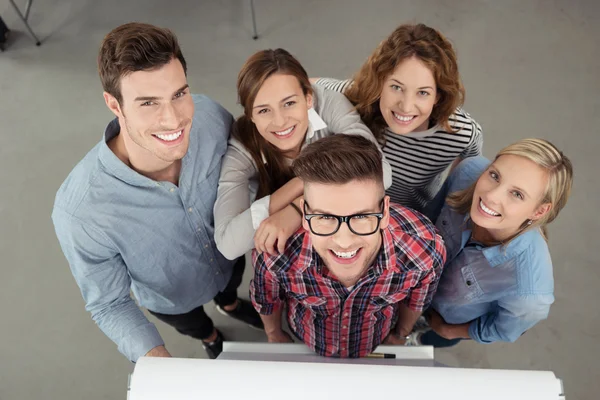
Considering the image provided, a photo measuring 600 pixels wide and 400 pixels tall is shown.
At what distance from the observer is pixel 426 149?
5.31 ft

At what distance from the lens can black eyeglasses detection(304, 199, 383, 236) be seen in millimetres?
1064

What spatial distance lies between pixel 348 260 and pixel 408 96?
681 millimetres

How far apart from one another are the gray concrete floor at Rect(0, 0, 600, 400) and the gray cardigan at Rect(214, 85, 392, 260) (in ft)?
4.04

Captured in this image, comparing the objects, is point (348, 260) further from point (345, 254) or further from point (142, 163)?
point (142, 163)

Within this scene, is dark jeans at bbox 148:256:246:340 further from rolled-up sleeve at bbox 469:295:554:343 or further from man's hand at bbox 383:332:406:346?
rolled-up sleeve at bbox 469:295:554:343

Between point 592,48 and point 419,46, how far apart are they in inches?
99.1

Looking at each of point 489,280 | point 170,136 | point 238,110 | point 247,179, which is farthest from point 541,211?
point 238,110

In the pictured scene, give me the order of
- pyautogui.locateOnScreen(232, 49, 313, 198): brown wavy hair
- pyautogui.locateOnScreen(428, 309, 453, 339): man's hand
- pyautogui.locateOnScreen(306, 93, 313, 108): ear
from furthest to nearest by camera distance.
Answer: pyautogui.locateOnScreen(428, 309, 453, 339): man's hand, pyautogui.locateOnScreen(306, 93, 313, 108): ear, pyautogui.locateOnScreen(232, 49, 313, 198): brown wavy hair

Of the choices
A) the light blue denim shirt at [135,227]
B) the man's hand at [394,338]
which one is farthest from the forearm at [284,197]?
the man's hand at [394,338]

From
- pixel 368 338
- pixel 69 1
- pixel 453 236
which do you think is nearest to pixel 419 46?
pixel 453 236

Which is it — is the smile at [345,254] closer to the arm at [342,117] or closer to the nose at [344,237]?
the nose at [344,237]

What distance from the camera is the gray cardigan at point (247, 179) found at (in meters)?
1.25

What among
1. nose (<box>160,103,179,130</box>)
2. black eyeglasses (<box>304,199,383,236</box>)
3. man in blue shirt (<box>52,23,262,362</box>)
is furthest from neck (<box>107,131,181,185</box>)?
black eyeglasses (<box>304,199,383,236</box>)

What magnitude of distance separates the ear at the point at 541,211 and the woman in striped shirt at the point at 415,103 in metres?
0.43
